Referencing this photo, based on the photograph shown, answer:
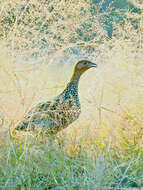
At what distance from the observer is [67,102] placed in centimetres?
301

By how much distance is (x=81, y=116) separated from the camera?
3029 millimetres

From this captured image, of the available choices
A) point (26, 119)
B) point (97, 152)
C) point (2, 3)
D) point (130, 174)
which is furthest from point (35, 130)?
point (2, 3)

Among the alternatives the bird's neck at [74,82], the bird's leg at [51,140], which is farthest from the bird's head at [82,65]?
the bird's leg at [51,140]

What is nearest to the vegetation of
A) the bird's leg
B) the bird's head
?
the bird's leg

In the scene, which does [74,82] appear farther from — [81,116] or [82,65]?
[81,116]

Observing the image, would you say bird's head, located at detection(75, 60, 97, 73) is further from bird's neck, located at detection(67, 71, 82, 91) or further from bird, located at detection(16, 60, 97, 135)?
bird, located at detection(16, 60, 97, 135)

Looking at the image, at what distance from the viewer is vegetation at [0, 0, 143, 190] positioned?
230cm

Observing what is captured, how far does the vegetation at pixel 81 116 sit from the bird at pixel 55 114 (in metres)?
0.06

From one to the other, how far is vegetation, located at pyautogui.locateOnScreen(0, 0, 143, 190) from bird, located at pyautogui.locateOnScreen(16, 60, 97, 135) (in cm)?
6

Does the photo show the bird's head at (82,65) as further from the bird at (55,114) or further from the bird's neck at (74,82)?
the bird at (55,114)

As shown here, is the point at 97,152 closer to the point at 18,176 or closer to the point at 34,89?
the point at 18,176

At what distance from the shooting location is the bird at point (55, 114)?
2.73m

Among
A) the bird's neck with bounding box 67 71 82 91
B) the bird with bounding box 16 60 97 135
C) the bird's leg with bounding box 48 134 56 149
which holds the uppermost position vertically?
the bird's neck with bounding box 67 71 82 91

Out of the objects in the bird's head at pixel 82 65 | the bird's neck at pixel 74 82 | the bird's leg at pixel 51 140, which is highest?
the bird's head at pixel 82 65
